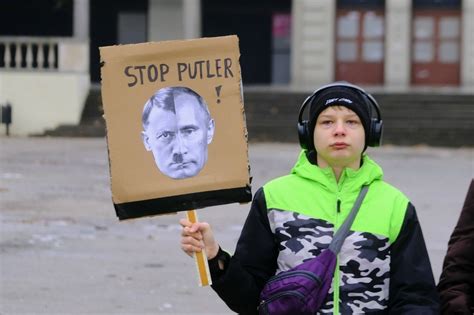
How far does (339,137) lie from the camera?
3.88 meters

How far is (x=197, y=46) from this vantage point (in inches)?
157

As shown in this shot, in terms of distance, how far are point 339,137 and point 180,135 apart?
524mm

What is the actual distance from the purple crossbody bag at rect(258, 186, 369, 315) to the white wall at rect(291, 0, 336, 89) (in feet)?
106

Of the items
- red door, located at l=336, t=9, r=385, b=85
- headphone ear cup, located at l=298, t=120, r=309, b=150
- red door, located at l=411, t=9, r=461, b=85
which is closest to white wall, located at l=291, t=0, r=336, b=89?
red door, located at l=336, t=9, r=385, b=85

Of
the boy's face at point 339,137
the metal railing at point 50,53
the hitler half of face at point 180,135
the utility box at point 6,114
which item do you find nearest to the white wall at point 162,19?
the metal railing at point 50,53

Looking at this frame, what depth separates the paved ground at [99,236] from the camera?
9094 millimetres

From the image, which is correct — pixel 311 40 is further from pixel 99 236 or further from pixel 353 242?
pixel 353 242

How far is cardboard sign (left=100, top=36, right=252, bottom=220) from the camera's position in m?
3.94

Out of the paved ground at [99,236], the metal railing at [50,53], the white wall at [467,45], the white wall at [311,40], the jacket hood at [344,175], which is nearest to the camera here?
the jacket hood at [344,175]

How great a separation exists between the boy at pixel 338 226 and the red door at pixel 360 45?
3292 cm

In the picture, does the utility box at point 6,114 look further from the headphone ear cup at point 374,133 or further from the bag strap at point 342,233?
the bag strap at point 342,233

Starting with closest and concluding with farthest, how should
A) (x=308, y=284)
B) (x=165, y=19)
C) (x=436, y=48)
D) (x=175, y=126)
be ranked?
1. (x=308, y=284)
2. (x=175, y=126)
3. (x=436, y=48)
4. (x=165, y=19)

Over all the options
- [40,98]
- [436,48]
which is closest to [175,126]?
[40,98]

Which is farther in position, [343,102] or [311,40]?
[311,40]
